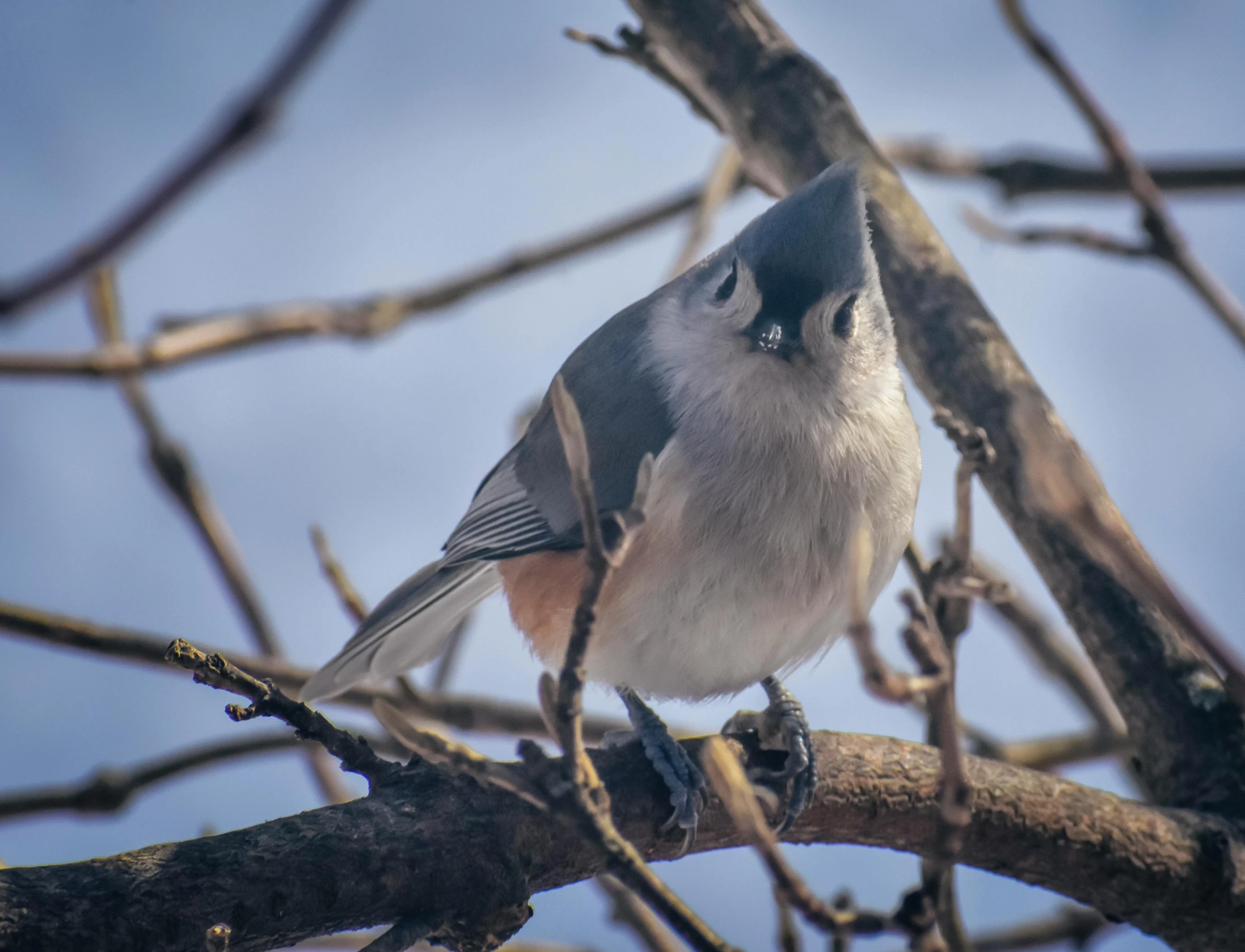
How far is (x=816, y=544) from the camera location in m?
1.37

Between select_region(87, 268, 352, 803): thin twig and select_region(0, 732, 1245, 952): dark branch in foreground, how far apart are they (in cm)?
75

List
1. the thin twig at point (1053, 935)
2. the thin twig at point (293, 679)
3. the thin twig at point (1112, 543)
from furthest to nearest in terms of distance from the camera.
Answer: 1. the thin twig at point (1053, 935)
2. the thin twig at point (293, 679)
3. the thin twig at point (1112, 543)

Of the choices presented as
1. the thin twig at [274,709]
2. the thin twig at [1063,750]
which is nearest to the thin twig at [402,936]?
the thin twig at [274,709]

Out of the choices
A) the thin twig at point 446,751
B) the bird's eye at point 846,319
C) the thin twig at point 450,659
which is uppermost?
the thin twig at point 450,659

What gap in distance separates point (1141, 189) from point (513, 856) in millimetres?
960

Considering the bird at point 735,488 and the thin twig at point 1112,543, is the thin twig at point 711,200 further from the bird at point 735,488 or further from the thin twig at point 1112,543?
the thin twig at point 1112,543

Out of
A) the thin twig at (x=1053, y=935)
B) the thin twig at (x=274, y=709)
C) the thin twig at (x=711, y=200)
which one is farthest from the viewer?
the thin twig at (x=711, y=200)

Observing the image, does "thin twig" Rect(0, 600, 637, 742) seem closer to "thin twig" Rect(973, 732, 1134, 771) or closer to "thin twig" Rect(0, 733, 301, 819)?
"thin twig" Rect(0, 733, 301, 819)

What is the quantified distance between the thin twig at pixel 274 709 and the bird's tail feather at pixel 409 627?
676mm

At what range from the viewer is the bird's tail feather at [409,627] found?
1642mm

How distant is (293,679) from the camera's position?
165 cm

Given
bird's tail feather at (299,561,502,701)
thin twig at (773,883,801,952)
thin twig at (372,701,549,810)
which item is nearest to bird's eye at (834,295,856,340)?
bird's tail feather at (299,561,502,701)

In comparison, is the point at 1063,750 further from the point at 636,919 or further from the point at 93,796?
the point at 93,796

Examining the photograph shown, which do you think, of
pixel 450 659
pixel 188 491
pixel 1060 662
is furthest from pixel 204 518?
pixel 1060 662
